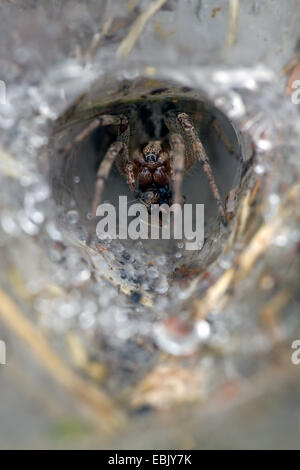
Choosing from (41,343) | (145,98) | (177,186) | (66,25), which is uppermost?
(145,98)

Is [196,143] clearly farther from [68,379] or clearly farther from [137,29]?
[68,379]

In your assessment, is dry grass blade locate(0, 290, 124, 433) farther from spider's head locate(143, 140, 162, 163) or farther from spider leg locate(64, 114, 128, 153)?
spider's head locate(143, 140, 162, 163)

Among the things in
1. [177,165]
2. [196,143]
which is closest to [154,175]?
[196,143]

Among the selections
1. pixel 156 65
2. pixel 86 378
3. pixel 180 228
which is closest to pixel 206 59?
pixel 156 65

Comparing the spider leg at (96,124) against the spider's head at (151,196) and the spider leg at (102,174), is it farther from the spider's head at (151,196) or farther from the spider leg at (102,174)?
the spider's head at (151,196)

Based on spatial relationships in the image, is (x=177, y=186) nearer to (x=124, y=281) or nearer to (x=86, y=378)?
(x=124, y=281)

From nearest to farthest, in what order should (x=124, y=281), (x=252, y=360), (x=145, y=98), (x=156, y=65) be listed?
(x=156, y=65) < (x=252, y=360) < (x=124, y=281) < (x=145, y=98)

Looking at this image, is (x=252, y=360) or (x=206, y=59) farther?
(x=252, y=360)

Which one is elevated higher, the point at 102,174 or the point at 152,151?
the point at 152,151
